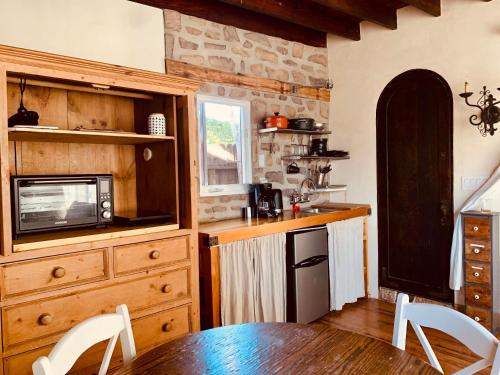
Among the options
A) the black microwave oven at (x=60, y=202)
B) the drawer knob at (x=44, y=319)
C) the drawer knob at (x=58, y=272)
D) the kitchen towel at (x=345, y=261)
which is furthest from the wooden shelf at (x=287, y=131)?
the drawer knob at (x=44, y=319)

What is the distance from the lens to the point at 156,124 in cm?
246

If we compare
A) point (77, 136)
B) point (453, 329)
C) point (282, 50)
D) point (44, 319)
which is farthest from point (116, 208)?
point (282, 50)

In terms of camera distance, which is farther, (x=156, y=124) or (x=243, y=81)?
(x=243, y=81)

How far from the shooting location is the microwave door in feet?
6.61

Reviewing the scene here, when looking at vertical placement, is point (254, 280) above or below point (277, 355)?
below

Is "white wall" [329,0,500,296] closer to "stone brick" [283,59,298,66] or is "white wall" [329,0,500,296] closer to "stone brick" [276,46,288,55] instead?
"stone brick" [283,59,298,66]

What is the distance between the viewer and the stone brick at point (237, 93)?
11.7 ft

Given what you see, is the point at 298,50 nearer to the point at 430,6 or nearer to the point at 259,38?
the point at 259,38

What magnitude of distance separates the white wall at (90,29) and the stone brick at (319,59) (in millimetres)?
1890

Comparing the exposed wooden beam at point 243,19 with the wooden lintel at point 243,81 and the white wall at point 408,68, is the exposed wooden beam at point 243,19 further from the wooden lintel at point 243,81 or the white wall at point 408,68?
the wooden lintel at point 243,81

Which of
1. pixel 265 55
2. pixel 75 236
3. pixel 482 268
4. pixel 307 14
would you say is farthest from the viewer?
pixel 265 55

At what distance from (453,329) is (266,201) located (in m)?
2.33

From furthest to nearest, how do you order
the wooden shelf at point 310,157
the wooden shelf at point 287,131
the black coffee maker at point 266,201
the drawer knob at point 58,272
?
1. the wooden shelf at point 310,157
2. the wooden shelf at point 287,131
3. the black coffee maker at point 266,201
4. the drawer knob at point 58,272

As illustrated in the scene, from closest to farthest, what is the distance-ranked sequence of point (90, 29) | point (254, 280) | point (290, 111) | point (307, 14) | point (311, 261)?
point (90, 29)
point (254, 280)
point (311, 261)
point (307, 14)
point (290, 111)
